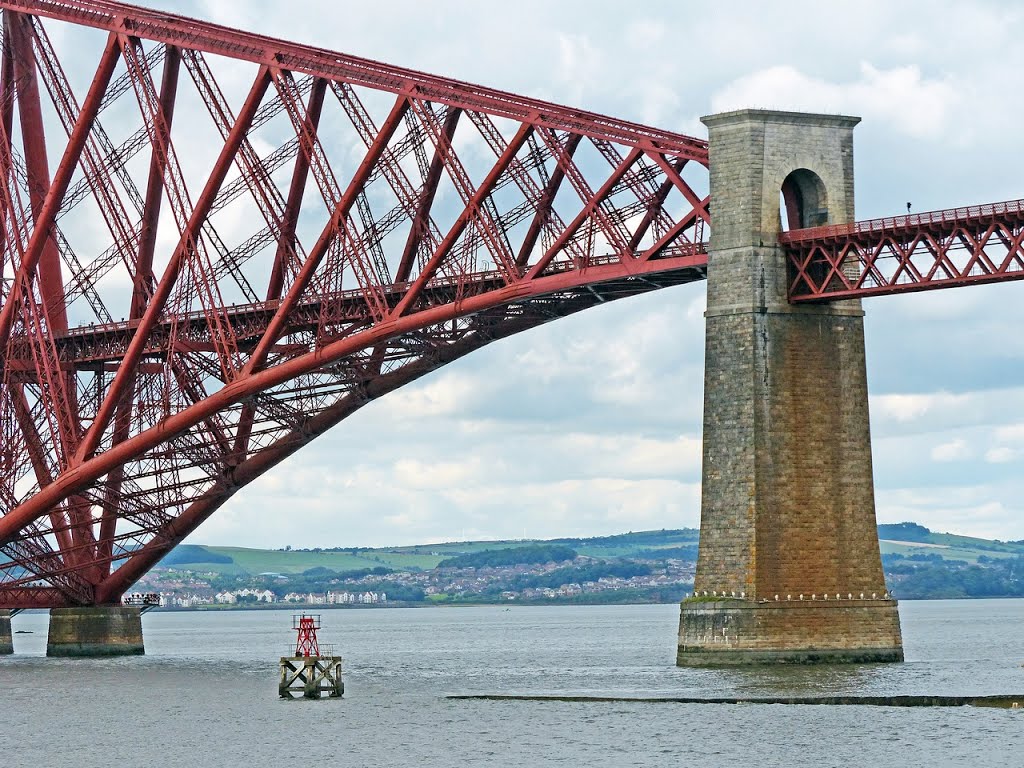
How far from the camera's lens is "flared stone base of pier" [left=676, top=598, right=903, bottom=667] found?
6956 centimetres

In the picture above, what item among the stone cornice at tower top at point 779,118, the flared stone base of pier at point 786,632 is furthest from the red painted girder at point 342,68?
the flared stone base of pier at point 786,632

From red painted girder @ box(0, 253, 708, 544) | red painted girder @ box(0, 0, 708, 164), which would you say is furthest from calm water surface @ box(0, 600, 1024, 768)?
red painted girder @ box(0, 0, 708, 164)

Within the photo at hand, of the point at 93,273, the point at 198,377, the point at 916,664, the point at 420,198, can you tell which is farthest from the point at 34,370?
the point at 916,664

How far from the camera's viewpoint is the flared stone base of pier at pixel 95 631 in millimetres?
100625

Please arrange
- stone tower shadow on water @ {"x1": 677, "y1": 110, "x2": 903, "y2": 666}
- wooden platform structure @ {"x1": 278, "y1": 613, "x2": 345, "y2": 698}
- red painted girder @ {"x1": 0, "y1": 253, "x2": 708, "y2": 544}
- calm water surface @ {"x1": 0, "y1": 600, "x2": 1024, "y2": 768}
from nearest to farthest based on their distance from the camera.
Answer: calm water surface @ {"x1": 0, "y1": 600, "x2": 1024, "y2": 768} → stone tower shadow on water @ {"x1": 677, "y1": 110, "x2": 903, "y2": 666} → red painted girder @ {"x1": 0, "y1": 253, "x2": 708, "y2": 544} → wooden platform structure @ {"x1": 278, "y1": 613, "x2": 345, "y2": 698}

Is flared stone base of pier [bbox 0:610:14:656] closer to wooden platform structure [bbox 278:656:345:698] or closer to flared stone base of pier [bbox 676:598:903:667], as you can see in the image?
wooden platform structure [bbox 278:656:345:698]

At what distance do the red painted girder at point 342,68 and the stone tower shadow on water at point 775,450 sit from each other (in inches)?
120

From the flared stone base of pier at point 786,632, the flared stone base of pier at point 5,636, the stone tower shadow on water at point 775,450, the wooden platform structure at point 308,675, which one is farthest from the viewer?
the flared stone base of pier at point 5,636

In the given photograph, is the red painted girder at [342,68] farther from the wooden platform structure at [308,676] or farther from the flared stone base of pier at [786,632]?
the wooden platform structure at [308,676]

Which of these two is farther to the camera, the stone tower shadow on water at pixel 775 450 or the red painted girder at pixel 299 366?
the red painted girder at pixel 299 366

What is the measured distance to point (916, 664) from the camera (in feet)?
281

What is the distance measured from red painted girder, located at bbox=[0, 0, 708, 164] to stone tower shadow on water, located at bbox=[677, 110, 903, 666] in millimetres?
3047

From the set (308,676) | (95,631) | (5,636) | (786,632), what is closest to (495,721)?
(786,632)

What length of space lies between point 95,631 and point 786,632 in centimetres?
4126
